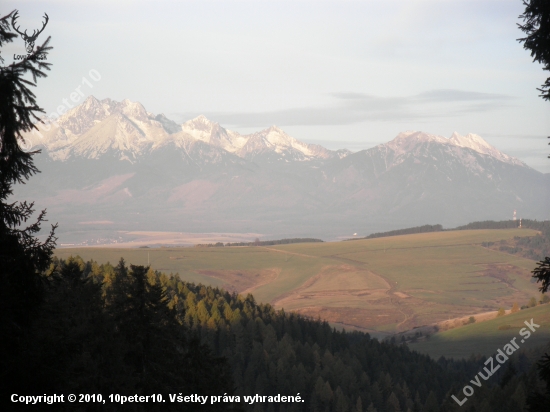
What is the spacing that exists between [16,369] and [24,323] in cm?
104

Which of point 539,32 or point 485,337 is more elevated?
point 539,32

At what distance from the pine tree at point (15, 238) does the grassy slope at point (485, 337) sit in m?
112

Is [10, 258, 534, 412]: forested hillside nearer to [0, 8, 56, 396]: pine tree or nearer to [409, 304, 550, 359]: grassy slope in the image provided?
[0, 8, 56, 396]: pine tree

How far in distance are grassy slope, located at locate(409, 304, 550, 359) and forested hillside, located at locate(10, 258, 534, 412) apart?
37.3ft

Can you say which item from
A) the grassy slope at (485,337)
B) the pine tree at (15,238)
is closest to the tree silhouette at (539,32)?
the pine tree at (15,238)

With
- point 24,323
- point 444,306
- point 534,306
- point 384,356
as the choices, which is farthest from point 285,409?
point 444,306

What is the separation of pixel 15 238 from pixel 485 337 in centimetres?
13208

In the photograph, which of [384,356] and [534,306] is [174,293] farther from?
[534,306]

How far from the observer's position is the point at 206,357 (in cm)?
3120

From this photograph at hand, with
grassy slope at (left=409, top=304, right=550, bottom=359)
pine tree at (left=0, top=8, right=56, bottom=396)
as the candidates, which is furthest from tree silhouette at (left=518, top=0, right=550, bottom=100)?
grassy slope at (left=409, top=304, right=550, bottom=359)

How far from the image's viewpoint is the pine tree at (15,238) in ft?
46.9

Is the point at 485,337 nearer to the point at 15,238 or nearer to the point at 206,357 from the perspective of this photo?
the point at 206,357

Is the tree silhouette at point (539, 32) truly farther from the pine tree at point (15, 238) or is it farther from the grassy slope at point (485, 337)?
the grassy slope at point (485, 337)

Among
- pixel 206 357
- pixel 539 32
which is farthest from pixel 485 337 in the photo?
pixel 539 32
